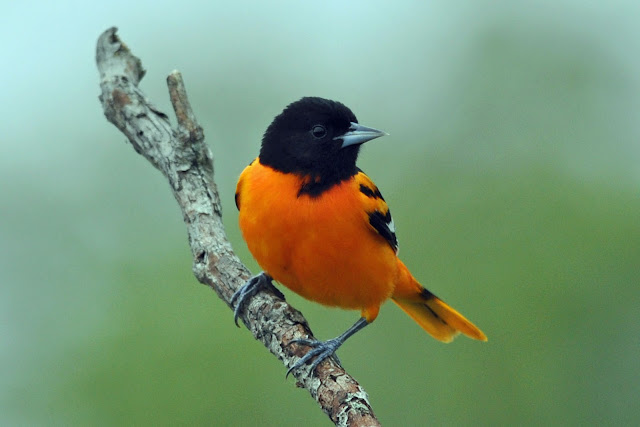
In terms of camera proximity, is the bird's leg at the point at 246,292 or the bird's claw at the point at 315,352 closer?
the bird's claw at the point at 315,352

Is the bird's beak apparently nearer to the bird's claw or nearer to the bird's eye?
the bird's eye

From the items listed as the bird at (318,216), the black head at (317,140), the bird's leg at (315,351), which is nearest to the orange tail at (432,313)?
the bird at (318,216)

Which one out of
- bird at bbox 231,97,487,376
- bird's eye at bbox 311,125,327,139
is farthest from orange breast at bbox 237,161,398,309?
bird's eye at bbox 311,125,327,139

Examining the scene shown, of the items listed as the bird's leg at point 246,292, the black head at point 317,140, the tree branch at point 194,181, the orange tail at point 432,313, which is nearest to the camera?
the tree branch at point 194,181

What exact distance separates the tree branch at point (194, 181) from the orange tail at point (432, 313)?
4.94 ft

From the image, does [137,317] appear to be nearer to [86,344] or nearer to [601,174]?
[86,344]

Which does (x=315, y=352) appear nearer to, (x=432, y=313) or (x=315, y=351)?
(x=315, y=351)

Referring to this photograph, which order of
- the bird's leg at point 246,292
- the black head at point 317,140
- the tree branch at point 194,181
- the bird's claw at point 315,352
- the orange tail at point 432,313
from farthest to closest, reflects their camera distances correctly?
the orange tail at point 432,313 → the black head at point 317,140 → the bird's leg at point 246,292 → the tree branch at point 194,181 → the bird's claw at point 315,352

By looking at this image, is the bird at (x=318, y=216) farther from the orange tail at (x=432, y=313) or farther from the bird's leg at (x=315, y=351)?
the orange tail at (x=432, y=313)

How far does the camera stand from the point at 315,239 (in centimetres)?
471

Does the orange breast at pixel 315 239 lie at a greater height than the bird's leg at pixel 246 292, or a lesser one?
greater

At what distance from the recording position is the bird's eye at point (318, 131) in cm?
508

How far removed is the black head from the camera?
197 inches

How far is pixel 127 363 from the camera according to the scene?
19.1 feet
